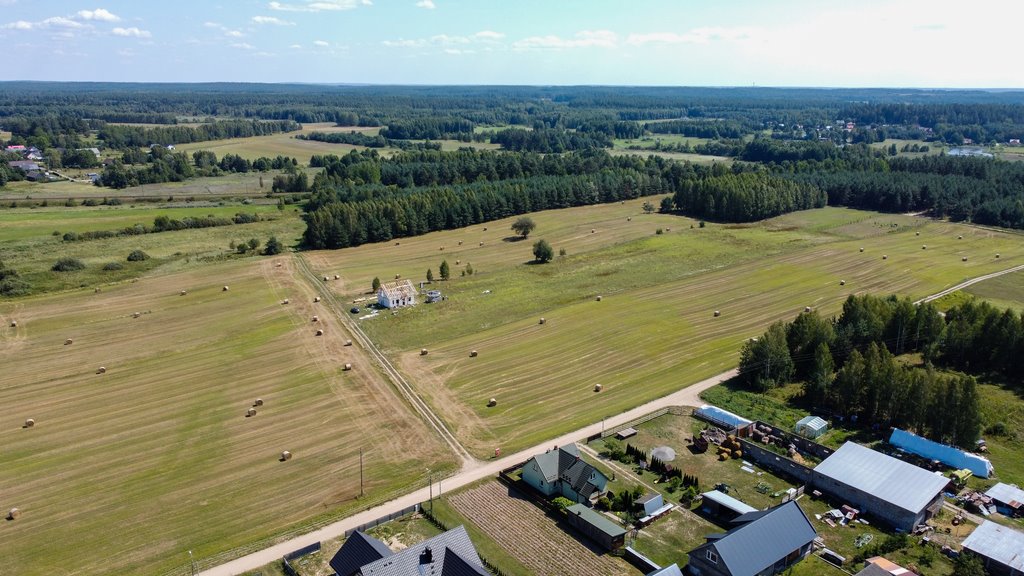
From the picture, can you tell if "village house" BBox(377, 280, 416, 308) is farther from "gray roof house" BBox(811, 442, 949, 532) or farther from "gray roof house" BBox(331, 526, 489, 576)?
"gray roof house" BBox(811, 442, 949, 532)

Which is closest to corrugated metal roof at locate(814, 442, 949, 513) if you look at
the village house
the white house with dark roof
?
the white house with dark roof

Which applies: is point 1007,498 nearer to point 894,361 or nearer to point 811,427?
point 811,427

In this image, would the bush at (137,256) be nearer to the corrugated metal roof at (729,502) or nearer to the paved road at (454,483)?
the paved road at (454,483)

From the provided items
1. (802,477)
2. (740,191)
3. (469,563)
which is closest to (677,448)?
(802,477)

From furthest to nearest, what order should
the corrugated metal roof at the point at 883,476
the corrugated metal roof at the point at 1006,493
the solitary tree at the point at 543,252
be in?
the solitary tree at the point at 543,252, the corrugated metal roof at the point at 1006,493, the corrugated metal roof at the point at 883,476

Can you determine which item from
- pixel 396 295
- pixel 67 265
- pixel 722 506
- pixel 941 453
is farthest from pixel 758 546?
pixel 67 265

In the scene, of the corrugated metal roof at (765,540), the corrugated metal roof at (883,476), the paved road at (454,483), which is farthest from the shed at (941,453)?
the corrugated metal roof at (765,540)

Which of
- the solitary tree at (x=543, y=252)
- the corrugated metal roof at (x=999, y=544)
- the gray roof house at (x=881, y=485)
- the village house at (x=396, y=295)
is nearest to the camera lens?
the corrugated metal roof at (x=999, y=544)
